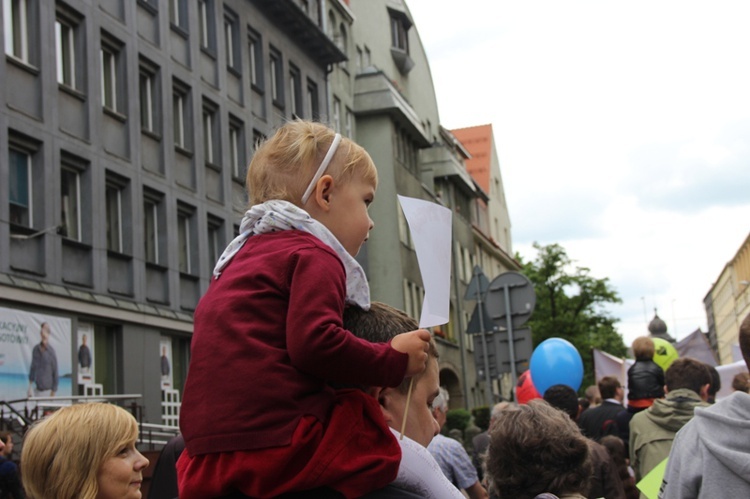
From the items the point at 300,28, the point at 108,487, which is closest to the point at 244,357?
the point at 108,487

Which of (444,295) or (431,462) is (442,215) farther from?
(431,462)

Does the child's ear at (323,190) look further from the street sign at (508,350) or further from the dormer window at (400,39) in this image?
the dormer window at (400,39)

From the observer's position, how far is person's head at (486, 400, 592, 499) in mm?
4465

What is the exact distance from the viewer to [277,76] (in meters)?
37.6

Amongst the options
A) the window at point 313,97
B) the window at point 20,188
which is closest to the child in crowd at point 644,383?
the window at point 20,188

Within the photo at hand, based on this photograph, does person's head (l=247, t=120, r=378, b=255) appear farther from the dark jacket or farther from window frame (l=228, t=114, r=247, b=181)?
window frame (l=228, t=114, r=247, b=181)

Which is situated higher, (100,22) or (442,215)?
(100,22)

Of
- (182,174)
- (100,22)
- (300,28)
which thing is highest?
(300,28)

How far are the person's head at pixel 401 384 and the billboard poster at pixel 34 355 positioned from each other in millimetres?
18246

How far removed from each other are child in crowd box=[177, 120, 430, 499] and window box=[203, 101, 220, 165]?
28838mm

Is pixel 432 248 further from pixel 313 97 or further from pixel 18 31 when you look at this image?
pixel 313 97

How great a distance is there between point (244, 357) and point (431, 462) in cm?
56

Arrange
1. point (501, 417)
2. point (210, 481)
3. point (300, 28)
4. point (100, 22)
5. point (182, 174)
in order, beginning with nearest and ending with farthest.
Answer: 1. point (210, 481)
2. point (501, 417)
3. point (100, 22)
4. point (182, 174)
5. point (300, 28)

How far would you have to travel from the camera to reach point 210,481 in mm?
2709
